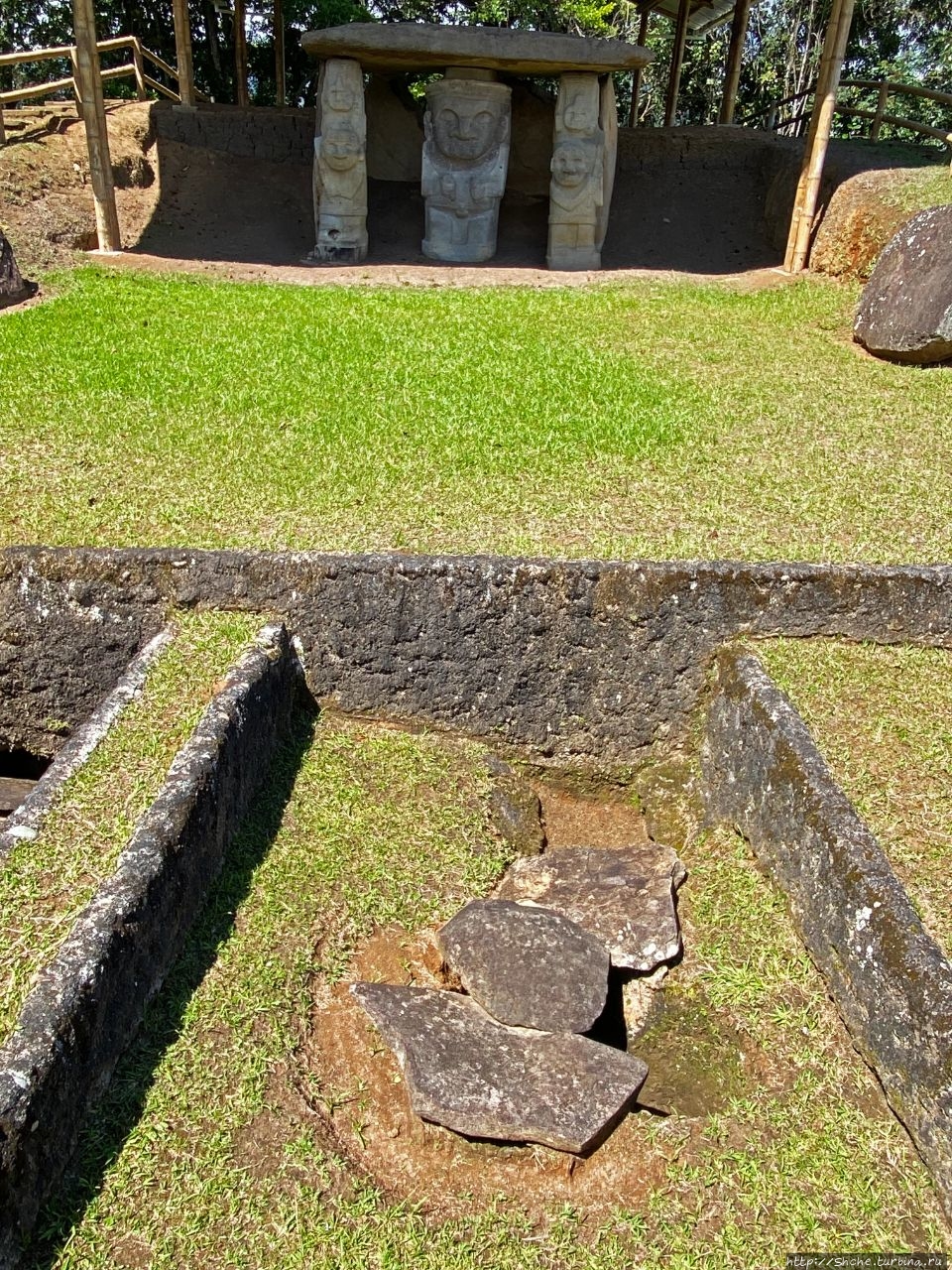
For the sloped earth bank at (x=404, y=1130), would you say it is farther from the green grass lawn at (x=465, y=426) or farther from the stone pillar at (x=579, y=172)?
the stone pillar at (x=579, y=172)

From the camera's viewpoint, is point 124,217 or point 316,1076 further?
point 124,217

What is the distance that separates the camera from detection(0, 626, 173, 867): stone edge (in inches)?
117

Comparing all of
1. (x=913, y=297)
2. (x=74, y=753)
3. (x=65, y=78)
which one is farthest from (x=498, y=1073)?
(x=65, y=78)

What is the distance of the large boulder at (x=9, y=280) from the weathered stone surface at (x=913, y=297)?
675 centimetres

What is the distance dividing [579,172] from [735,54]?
522 centimetres

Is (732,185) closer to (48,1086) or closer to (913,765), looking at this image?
(913,765)

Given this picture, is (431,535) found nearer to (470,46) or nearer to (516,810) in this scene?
(516,810)

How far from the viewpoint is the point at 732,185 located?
11.7 meters

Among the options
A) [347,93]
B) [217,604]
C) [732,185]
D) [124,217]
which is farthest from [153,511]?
[732,185]

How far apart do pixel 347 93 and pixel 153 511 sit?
6891mm

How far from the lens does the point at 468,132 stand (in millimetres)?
10070

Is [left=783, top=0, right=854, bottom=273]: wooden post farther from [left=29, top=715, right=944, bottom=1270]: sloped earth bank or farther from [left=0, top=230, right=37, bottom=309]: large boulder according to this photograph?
[left=29, top=715, right=944, bottom=1270]: sloped earth bank

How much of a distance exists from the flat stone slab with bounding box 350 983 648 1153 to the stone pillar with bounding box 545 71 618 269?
887 centimetres

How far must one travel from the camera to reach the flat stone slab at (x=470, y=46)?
9305 millimetres
